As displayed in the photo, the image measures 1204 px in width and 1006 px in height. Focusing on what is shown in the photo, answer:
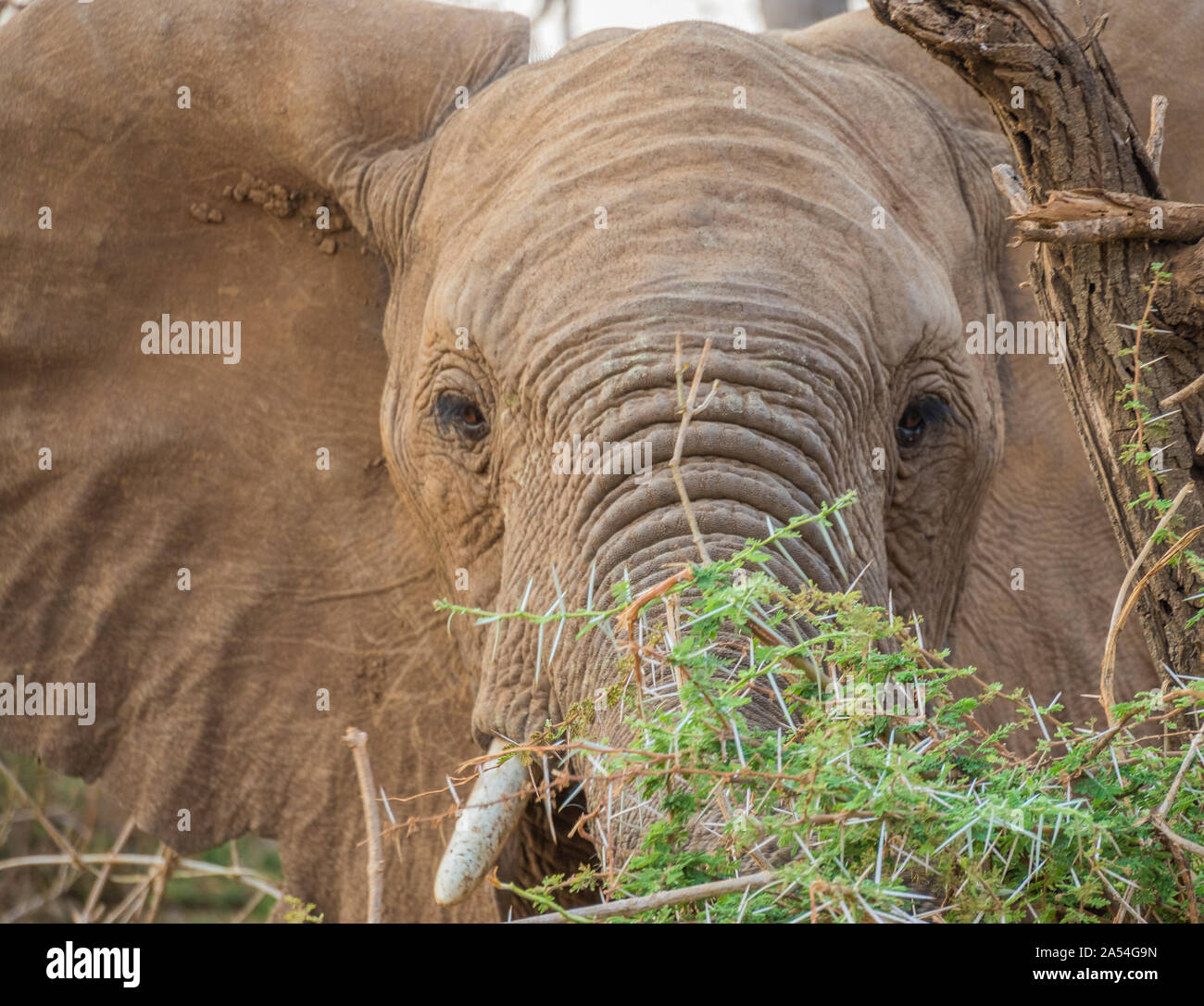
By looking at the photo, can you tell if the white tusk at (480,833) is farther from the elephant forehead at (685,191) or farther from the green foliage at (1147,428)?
the green foliage at (1147,428)

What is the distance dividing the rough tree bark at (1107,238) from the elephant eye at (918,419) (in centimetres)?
50

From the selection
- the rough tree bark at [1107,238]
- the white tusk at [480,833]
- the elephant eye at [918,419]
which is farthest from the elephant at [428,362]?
the rough tree bark at [1107,238]

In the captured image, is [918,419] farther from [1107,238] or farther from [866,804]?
[866,804]

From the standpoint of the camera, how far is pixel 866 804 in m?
1.38

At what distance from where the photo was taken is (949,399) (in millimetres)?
2645

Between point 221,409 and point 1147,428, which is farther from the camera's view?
point 221,409

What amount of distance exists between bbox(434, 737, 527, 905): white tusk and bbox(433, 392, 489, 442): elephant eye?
0.59 m

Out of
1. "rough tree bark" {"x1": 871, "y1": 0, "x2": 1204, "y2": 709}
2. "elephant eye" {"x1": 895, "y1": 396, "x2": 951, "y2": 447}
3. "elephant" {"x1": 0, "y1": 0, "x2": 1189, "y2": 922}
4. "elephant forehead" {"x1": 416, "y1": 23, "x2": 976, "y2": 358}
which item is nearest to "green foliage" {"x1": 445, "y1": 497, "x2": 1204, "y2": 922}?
"rough tree bark" {"x1": 871, "y1": 0, "x2": 1204, "y2": 709}

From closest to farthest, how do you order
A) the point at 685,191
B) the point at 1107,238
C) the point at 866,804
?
the point at 866,804 < the point at 1107,238 < the point at 685,191

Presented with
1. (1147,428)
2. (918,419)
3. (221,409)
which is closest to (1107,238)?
(1147,428)

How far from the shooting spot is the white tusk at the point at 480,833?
198cm

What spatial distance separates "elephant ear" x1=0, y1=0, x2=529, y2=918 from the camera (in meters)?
3.08

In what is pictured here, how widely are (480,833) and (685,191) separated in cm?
103

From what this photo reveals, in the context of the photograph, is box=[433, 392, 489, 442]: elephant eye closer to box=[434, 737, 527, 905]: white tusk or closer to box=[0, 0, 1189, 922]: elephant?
box=[0, 0, 1189, 922]: elephant
